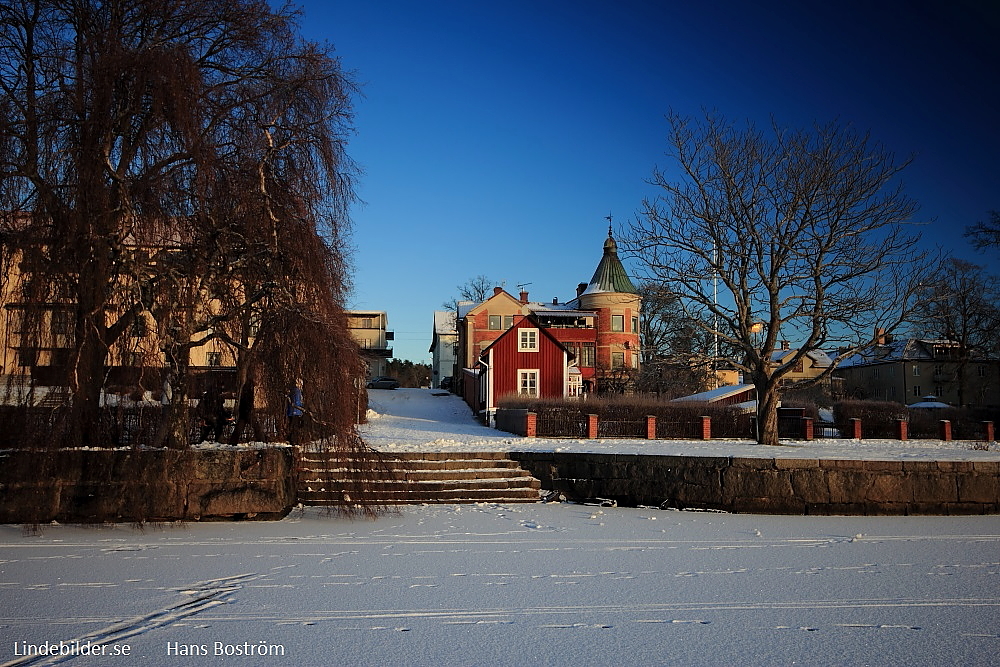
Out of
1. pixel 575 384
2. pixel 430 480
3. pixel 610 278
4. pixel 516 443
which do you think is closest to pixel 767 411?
pixel 516 443

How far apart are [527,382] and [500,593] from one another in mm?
27353

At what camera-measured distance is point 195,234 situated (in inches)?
397

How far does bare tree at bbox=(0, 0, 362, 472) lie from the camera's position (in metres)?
9.54

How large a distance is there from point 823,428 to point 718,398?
7888mm

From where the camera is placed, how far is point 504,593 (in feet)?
22.8

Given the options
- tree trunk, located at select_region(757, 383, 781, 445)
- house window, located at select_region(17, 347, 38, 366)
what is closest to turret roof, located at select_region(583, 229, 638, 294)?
tree trunk, located at select_region(757, 383, 781, 445)

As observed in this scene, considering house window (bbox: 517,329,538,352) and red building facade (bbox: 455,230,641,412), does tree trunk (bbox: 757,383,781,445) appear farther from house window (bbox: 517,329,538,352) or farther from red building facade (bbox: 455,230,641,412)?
red building facade (bbox: 455,230,641,412)

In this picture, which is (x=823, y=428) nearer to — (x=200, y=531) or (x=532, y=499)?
(x=532, y=499)

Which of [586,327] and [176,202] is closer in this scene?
[176,202]

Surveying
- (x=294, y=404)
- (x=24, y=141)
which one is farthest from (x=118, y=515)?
(x=24, y=141)

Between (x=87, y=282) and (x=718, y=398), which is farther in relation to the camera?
(x=718, y=398)

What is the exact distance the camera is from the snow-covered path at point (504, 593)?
530 cm

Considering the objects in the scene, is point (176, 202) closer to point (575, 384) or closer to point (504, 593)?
point (504, 593)

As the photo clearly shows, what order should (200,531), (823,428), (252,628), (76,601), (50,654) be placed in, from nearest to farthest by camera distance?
1. (50,654)
2. (252,628)
3. (76,601)
4. (200,531)
5. (823,428)
